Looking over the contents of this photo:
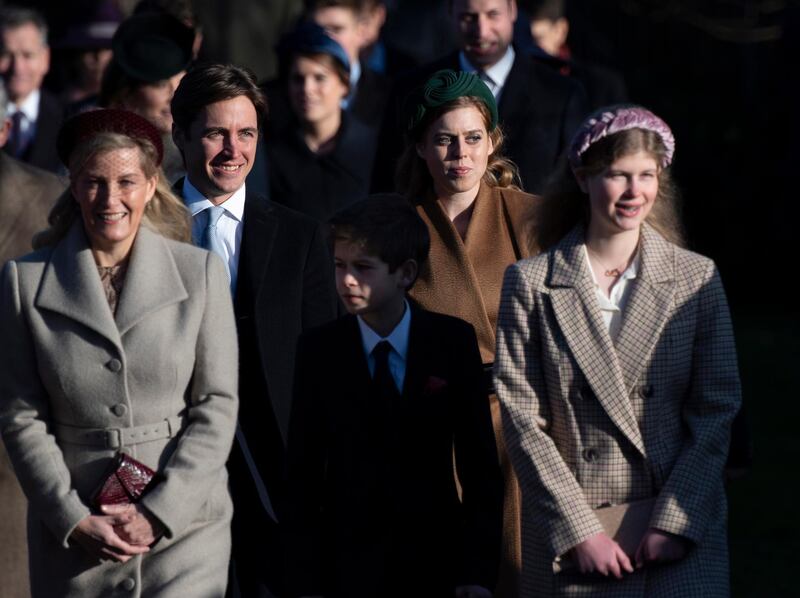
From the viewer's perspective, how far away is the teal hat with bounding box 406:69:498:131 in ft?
18.7

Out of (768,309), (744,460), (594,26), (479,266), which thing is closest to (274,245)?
(479,266)

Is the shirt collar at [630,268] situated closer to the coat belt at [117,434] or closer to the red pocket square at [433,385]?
the red pocket square at [433,385]

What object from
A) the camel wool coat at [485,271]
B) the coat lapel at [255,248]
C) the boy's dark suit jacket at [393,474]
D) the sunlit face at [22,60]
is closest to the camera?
the boy's dark suit jacket at [393,474]

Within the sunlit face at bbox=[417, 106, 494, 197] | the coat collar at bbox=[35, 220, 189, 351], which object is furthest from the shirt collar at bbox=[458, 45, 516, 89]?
the coat collar at bbox=[35, 220, 189, 351]

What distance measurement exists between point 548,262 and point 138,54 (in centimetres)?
→ 278

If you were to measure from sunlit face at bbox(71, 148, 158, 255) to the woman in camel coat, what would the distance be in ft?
3.74

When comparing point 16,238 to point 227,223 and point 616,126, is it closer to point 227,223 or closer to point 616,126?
point 227,223

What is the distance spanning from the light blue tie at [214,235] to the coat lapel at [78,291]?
676 mm

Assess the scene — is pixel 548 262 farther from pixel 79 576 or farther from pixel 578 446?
pixel 79 576

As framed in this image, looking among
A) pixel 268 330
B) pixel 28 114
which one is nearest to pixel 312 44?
pixel 28 114

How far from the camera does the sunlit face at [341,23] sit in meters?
10.0

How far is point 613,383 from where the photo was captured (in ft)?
15.8

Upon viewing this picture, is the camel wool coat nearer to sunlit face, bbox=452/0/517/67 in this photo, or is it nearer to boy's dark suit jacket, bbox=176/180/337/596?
boy's dark suit jacket, bbox=176/180/337/596

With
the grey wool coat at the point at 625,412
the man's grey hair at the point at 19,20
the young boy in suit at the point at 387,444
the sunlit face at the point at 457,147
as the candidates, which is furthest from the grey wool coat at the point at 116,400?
the man's grey hair at the point at 19,20
